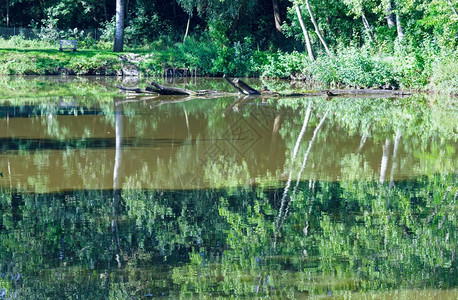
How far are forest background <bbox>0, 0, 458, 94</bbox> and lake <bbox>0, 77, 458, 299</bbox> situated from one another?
979 cm

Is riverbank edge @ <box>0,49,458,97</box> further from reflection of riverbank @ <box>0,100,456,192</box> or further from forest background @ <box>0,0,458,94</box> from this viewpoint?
reflection of riverbank @ <box>0,100,456,192</box>

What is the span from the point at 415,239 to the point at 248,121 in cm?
1107

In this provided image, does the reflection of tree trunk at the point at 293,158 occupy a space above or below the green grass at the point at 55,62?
below

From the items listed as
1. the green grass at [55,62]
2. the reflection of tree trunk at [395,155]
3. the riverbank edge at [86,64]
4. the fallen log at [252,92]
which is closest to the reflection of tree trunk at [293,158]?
the reflection of tree trunk at [395,155]

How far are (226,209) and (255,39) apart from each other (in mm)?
38281

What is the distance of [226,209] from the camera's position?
29.7 feet

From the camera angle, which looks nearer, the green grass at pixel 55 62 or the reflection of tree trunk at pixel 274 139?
the reflection of tree trunk at pixel 274 139

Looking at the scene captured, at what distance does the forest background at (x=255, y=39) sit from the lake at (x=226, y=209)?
9.79 metres

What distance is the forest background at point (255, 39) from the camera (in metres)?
27.5

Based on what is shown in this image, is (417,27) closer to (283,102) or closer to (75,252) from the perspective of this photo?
(283,102)

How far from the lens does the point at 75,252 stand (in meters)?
7.19

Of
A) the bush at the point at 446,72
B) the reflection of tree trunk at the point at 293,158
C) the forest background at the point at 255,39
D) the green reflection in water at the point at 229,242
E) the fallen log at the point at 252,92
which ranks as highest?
the forest background at the point at 255,39

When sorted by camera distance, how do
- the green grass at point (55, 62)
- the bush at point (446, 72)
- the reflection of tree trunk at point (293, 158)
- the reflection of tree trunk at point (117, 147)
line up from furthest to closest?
the green grass at point (55, 62) → the bush at point (446, 72) → the reflection of tree trunk at point (117, 147) → the reflection of tree trunk at point (293, 158)

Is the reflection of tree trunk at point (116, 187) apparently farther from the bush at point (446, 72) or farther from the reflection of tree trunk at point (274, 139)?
the bush at point (446, 72)
